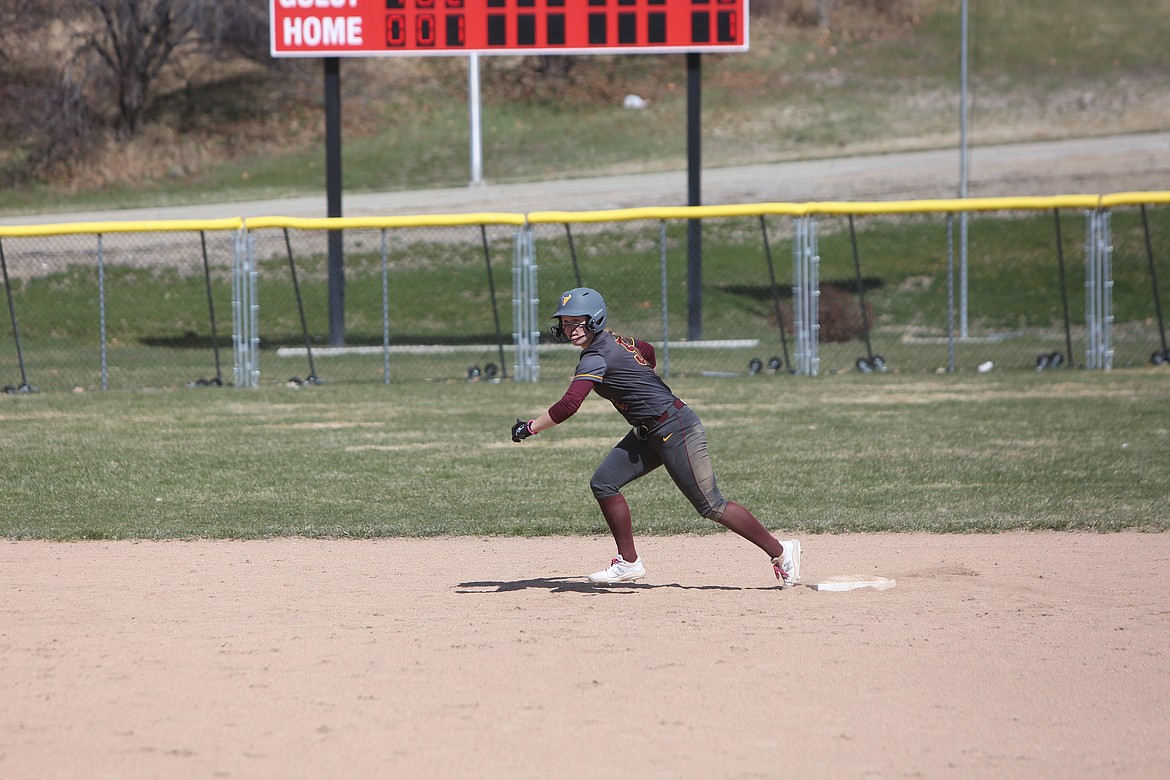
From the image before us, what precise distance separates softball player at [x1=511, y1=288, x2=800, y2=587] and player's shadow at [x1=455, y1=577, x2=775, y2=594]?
352 mm

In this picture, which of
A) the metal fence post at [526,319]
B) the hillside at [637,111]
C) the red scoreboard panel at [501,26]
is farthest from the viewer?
the hillside at [637,111]

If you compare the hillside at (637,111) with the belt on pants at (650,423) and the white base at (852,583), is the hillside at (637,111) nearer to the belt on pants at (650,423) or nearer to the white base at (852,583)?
the belt on pants at (650,423)

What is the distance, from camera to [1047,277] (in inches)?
1057

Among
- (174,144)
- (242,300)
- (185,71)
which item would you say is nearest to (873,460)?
(242,300)

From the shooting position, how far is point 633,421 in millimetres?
7566

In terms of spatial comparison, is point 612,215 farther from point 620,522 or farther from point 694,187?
point 620,522

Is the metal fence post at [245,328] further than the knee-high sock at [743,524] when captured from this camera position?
Yes

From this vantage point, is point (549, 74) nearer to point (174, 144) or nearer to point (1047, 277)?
point (174, 144)

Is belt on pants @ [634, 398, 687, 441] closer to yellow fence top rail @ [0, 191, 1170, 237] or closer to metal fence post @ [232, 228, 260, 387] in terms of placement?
yellow fence top rail @ [0, 191, 1170, 237]

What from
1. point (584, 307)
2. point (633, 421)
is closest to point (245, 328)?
point (633, 421)

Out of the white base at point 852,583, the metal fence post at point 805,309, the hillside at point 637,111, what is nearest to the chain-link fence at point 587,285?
the metal fence post at point 805,309

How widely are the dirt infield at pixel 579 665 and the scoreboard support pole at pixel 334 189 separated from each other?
1100 centimetres

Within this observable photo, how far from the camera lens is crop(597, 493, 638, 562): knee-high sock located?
303 inches

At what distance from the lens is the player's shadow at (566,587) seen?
26.0 ft
